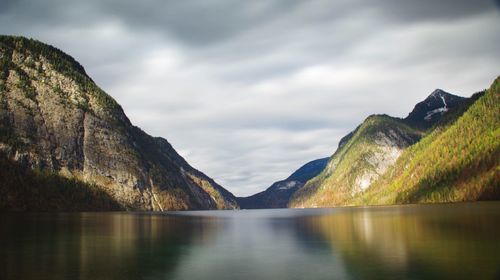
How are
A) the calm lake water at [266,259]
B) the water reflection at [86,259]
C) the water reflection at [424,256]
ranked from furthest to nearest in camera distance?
the water reflection at [86,259] → the calm lake water at [266,259] → the water reflection at [424,256]

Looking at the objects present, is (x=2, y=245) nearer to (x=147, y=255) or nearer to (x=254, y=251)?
(x=147, y=255)

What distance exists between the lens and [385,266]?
3675cm

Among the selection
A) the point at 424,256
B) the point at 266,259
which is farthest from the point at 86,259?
the point at 424,256

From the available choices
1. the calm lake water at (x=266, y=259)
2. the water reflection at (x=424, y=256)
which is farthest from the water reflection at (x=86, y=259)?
the water reflection at (x=424, y=256)

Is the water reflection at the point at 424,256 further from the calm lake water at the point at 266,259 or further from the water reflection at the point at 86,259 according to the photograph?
the water reflection at the point at 86,259

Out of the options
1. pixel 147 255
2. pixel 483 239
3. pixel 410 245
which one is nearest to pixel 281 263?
pixel 147 255

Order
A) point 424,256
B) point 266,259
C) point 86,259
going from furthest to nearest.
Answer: point 266,259, point 86,259, point 424,256

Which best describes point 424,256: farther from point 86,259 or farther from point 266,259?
point 86,259

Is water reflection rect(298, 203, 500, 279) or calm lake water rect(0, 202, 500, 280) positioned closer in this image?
water reflection rect(298, 203, 500, 279)

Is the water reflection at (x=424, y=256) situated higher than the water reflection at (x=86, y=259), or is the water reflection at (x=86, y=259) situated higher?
the water reflection at (x=86, y=259)

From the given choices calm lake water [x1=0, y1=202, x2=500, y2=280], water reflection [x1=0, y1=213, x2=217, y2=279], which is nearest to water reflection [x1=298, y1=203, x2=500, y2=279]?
calm lake water [x1=0, y1=202, x2=500, y2=280]

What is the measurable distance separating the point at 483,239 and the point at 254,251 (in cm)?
2718

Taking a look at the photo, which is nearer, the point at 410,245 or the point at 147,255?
the point at 147,255

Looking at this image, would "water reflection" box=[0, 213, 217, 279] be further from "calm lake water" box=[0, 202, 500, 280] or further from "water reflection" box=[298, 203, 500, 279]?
"water reflection" box=[298, 203, 500, 279]
